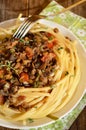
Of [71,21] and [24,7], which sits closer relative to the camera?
[71,21]

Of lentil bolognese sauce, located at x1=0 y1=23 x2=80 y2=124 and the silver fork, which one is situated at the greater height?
the silver fork

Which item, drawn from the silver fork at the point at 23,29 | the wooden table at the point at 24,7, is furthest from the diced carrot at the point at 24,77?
the wooden table at the point at 24,7

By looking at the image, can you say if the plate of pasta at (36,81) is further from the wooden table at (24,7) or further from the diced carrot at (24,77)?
the wooden table at (24,7)

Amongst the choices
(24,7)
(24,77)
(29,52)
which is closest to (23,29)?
(29,52)

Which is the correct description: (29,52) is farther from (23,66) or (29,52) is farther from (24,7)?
(24,7)

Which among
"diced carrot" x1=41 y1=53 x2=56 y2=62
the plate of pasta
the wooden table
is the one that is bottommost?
the plate of pasta

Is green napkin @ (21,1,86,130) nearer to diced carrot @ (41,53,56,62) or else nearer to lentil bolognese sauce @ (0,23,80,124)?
lentil bolognese sauce @ (0,23,80,124)

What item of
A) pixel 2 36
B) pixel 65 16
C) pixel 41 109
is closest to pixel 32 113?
pixel 41 109

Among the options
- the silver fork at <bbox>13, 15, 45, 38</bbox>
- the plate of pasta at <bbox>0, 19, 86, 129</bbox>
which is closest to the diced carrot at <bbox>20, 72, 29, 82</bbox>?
the plate of pasta at <bbox>0, 19, 86, 129</bbox>

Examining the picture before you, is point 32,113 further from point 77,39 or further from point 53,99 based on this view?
point 77,39

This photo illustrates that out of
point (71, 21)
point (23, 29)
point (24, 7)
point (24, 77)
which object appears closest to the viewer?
point (24, 77)
